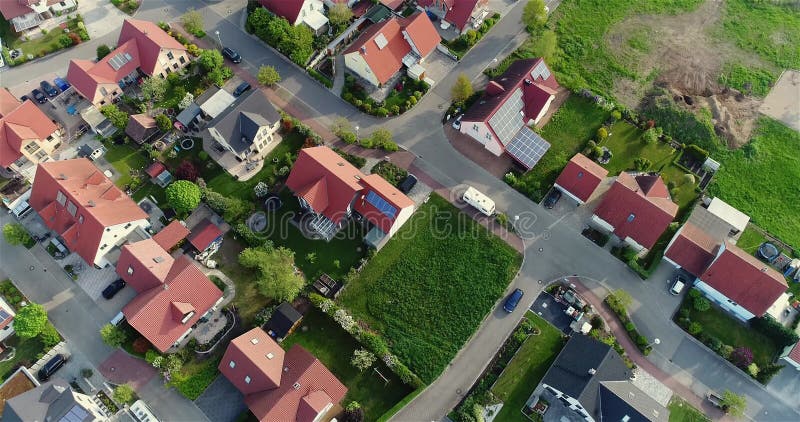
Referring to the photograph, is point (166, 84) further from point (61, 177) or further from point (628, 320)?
point (628, 320)

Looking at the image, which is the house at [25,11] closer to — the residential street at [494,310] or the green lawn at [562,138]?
the residential street at [494,310]

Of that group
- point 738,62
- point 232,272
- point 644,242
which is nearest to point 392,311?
point 232,272

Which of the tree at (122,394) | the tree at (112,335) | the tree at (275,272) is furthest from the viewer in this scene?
the tree at (275,272)

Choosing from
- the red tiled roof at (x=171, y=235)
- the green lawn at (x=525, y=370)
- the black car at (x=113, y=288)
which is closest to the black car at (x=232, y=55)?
the red tiled roof at (x=171, y=235)

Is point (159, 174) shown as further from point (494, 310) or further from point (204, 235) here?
point (494, 310)

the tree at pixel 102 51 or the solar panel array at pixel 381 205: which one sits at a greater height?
the solar panel array at pixel 381 205

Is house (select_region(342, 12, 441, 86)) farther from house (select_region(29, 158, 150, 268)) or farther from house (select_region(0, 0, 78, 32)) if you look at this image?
house (select_region(0, 0, 78, 32))

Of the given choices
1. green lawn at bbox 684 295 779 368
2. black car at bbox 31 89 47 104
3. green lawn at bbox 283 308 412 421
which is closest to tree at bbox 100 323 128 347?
green lawn at bbox 283 308 412 421
